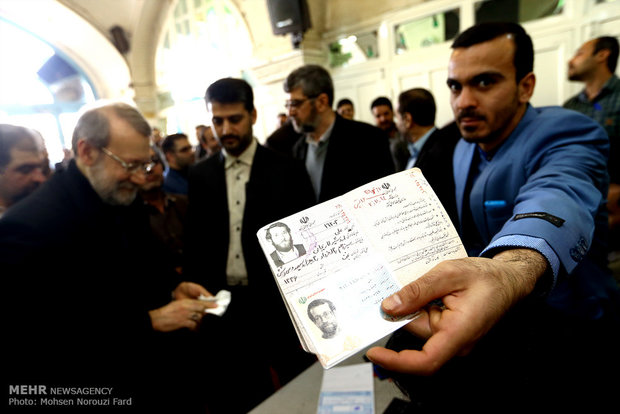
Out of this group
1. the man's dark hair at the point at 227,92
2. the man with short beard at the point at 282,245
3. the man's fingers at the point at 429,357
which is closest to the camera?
the man's fingers at the point at 429,357

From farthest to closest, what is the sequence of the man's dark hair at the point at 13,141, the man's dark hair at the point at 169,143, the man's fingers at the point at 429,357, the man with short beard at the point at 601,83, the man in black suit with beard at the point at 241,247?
1. the man's dark hair at the point at 169,143
2. the man with short beard at the point at 601,83
3. the man in black suit with beard at the point at 241,247
4. the man's dark hair at the point at 13,141
5. the man's fingers at the point at 429,357

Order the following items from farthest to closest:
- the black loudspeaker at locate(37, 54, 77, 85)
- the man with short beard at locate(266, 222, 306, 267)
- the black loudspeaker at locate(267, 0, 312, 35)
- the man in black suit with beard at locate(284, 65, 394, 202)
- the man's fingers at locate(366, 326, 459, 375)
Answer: the black loudspeaker at locate(37, 54, 77, 85)
the black loudspeaker at locate(267, 0, 312, 35)
the man in black suit with beard at locate(284, 65, 394, 202)
the man with short beard at locate(266, 222, 306, 267)
the man's fingers at locate(366, 326, 459, 375)

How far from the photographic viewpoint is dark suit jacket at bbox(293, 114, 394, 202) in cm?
212

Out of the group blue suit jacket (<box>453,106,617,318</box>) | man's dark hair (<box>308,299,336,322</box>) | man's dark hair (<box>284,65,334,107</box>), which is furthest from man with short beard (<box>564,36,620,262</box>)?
man's dark hair (<box>308,299,336,322</box>)

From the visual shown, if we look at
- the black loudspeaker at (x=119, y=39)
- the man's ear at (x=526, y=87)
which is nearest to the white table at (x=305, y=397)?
the man's ear at (x=526, y=87)

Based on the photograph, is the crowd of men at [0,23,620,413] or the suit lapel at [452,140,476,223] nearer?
the crowd of men at [0,23,620,413]

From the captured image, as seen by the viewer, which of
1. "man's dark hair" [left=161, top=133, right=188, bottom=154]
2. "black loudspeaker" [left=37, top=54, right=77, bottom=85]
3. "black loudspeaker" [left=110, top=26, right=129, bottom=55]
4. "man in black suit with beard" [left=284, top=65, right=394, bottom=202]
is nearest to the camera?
"man in black suit with beard" [left=284, top=65, right=394, bottom=202]

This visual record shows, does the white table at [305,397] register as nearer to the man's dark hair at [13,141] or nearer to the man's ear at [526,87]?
the man's ear at [526,87]

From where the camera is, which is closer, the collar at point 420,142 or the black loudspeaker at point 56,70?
the collar at point 420,142

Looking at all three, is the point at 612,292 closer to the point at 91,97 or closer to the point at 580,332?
the point at 580,332

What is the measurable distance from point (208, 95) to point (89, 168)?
87cm

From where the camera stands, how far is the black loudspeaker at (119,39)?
21.4 feet

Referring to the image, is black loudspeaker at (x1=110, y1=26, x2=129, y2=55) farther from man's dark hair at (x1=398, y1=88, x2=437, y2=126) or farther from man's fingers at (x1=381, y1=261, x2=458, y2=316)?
man's fingers at (x1=381, y1=261, x2=458, y2=316)
